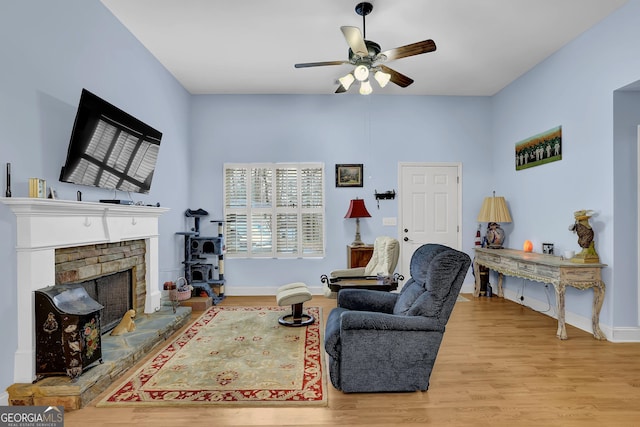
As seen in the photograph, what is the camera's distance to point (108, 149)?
318cm

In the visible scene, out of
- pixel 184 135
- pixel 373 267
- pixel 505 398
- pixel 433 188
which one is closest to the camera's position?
pixel 505 398

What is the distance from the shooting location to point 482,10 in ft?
11.2

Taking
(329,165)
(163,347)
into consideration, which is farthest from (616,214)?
(163,347)

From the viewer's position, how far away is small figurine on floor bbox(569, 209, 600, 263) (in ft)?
12.0

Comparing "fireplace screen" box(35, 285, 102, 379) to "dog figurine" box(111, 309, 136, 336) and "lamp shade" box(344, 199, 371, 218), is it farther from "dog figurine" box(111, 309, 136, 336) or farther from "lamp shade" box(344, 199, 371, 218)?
"lamp shade" box(344, 199, 371, 218)

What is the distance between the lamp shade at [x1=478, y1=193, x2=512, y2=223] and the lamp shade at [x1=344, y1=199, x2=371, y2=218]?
177cm

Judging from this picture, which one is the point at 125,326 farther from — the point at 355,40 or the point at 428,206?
the point at 428,206

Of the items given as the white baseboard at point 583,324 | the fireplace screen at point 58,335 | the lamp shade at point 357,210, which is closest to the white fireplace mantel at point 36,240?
the fireplace screen at point 58,335

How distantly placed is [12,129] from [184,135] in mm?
3140

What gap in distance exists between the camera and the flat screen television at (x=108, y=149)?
2.81 metres

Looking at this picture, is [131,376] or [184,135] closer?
[131,376]

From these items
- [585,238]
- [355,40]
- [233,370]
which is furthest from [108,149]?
[585,238]

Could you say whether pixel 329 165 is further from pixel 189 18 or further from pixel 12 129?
pixel 12 129

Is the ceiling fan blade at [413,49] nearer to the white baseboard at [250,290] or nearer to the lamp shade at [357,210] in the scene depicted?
the lamp shade at [357,210]
